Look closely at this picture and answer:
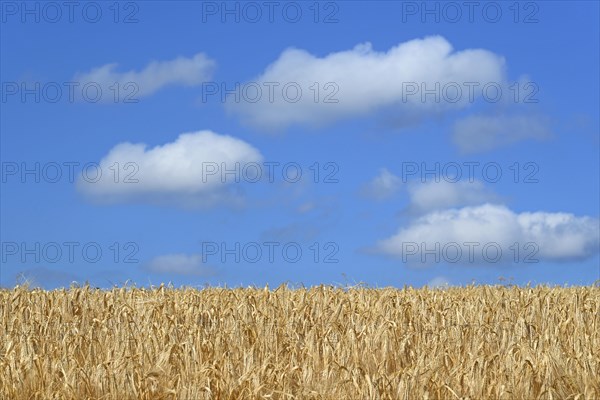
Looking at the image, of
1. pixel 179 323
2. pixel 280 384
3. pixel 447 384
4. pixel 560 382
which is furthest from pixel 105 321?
pixel 560 382

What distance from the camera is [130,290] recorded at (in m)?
12.5

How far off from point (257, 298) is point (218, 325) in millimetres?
2163

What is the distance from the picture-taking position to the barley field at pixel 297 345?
616 cm

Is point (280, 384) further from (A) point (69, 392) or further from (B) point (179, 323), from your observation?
(B) point (179, 323)

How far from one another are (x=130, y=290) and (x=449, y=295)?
5.12 m

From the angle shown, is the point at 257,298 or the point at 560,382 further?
the point at 257,298

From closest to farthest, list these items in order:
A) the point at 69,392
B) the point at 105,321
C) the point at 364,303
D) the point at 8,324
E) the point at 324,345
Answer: the point at 69,392 < the point at 324,345 < the point at 105,321 < the point at 8,324 < the point at 364,303

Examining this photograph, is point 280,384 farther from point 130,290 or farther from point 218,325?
point 130,290

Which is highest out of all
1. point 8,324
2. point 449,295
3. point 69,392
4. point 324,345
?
point 449,295

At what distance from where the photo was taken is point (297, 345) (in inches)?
309

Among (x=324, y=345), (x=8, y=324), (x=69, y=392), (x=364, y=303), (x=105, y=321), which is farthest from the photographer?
(x=364, y=303)

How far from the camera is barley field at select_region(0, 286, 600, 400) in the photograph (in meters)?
6.16

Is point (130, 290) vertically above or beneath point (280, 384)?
above

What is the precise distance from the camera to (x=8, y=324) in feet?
32.1
